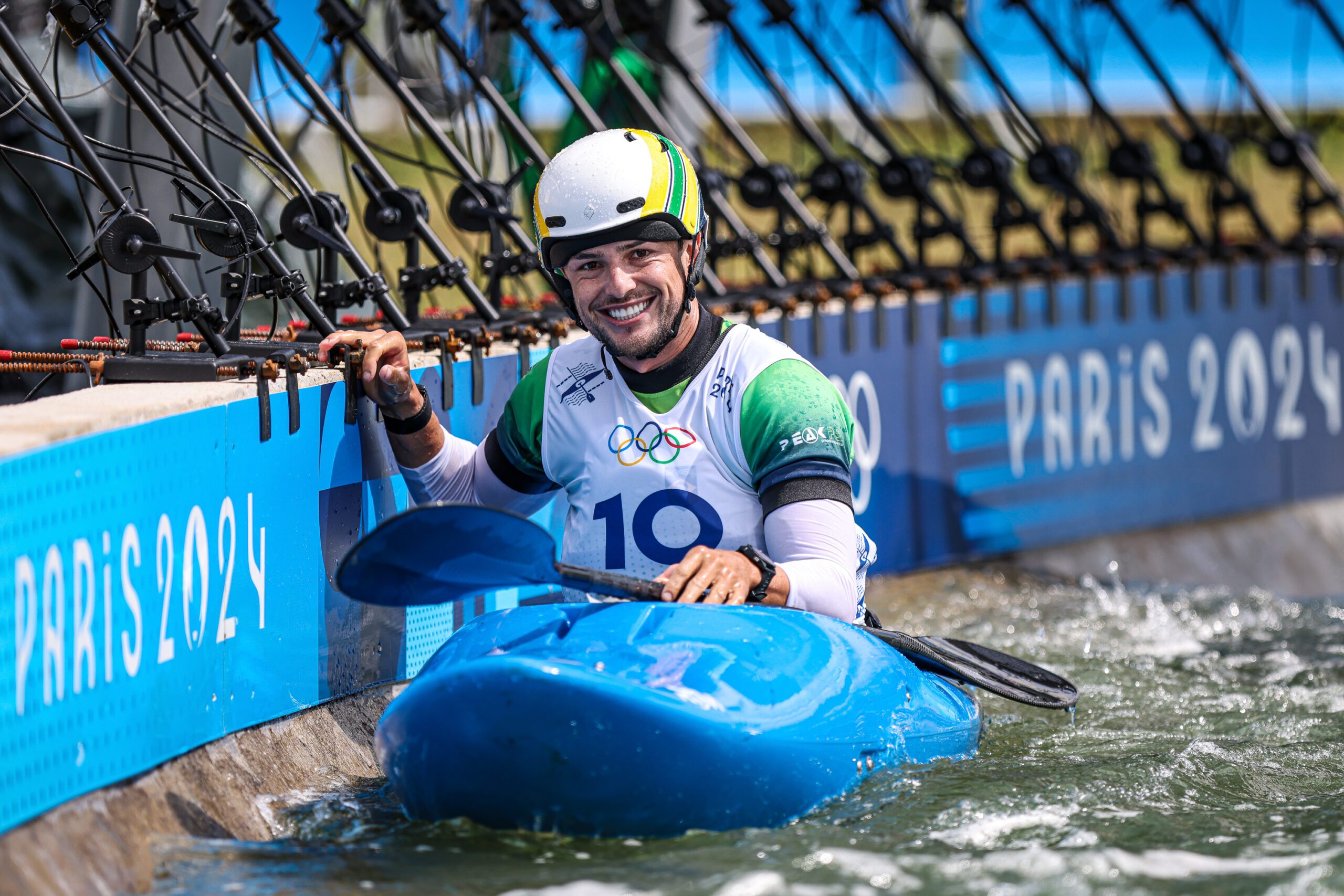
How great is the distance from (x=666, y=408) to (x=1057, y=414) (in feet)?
14.4

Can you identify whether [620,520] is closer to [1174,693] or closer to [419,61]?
[1174,693]

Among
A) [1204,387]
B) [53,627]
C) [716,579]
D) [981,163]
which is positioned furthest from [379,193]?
[1204,387]

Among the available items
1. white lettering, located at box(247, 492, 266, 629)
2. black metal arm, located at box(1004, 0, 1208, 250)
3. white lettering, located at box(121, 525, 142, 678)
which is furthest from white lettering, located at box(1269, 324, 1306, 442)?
white lettering, located at box(121, 525, 142, 678)

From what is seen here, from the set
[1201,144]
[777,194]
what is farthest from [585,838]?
[1201,144]

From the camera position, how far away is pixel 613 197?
3.84 metres

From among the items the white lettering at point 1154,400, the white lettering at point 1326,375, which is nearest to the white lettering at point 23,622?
the white lettering at point 1154,400

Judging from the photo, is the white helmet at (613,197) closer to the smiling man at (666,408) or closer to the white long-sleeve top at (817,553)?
the smiling man at (666,408)

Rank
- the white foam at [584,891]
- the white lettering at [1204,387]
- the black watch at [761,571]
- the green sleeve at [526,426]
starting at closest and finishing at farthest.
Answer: the white foam at [584,891] → the black watch at [761,571] → the green sleeve at [526,426] → the white lettering at [1204,387]

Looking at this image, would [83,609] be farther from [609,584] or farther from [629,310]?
[629,310]

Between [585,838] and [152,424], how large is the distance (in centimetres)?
125

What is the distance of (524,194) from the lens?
855 centimetres

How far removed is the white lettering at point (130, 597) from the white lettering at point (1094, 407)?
18.1 ft

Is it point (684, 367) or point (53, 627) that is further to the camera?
point (684, 367)

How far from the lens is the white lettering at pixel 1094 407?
8.03 meters
